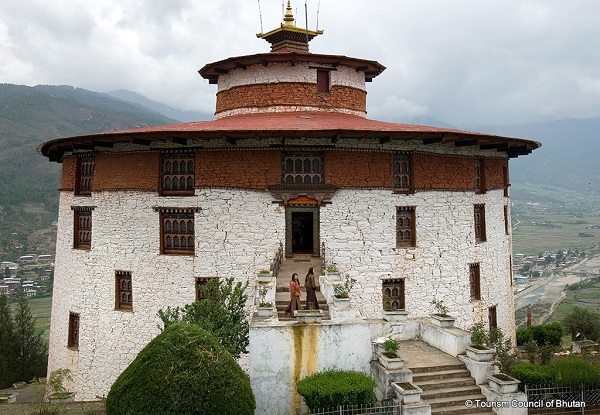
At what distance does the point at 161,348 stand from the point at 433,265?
428 inches

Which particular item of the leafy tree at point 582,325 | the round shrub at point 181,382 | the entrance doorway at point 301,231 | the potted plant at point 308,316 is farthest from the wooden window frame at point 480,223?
the round shrub at point 181,382

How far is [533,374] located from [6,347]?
2513 cm

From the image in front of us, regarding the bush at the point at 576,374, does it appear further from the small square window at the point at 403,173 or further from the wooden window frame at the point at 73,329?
the wooden window frame at the point at 73,329

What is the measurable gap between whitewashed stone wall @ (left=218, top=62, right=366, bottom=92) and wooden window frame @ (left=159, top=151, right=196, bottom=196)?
20.1 feet

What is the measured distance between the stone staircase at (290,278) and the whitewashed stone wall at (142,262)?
0.85 metres

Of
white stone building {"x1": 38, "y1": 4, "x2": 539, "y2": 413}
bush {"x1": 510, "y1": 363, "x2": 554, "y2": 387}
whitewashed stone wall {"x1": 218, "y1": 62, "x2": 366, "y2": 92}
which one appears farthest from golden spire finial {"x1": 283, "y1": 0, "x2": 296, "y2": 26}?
bush {"x1": 510, "y1": 363, "x2": 554, "y2": 387}

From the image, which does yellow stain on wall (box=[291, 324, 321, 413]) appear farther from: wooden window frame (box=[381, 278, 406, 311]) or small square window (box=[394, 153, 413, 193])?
small square window (box=[394, 153, 413, 193])

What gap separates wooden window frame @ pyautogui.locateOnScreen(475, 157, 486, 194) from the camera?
62.7 ft

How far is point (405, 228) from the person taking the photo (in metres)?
17.3

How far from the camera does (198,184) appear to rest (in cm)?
1647

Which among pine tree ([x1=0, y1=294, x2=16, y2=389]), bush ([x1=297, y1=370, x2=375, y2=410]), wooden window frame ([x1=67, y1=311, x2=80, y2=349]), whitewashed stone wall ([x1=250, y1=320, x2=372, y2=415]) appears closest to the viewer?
bush ([x1=297, y1=370, x2=375, y2=410])

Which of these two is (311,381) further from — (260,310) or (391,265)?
(391,265)

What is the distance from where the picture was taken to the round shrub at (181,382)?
8.69m

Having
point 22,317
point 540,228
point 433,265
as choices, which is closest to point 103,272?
point 433,265
